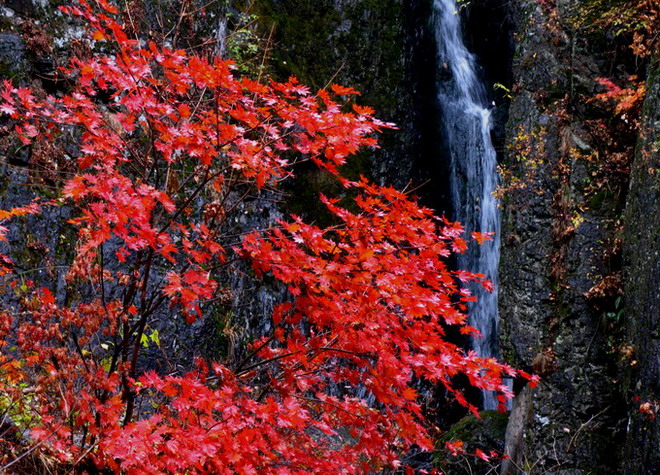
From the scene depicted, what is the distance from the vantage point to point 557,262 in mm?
6234

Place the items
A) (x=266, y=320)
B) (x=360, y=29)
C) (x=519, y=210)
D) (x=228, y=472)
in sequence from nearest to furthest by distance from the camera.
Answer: (x=228, y=472) → (x=519, y=210) → (x=266, y=320) → (x=360, y=29)

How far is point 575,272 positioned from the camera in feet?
19.6

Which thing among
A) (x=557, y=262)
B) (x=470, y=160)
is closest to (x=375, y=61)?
(x=470, y=160)

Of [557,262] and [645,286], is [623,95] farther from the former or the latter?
[645,286]

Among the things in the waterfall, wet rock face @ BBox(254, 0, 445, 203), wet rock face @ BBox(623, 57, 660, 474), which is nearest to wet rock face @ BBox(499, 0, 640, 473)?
wet rock face @ BBox(623, 57, 660, 474)

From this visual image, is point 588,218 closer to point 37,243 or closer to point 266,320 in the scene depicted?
point 266,320

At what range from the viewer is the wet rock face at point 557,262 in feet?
18.1

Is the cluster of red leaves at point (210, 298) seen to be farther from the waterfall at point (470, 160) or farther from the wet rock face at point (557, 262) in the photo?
the waterfall at point (470, 160)

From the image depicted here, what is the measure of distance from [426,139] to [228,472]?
9.33m

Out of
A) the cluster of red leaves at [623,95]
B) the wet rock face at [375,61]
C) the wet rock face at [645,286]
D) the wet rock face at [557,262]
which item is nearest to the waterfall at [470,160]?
the wet rock face at [375,61]

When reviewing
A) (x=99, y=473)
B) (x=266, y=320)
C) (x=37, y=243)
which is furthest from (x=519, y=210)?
(x=37, y=243)

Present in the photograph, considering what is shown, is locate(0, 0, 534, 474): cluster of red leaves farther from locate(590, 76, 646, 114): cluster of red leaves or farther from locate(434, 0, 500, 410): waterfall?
locate(434, 0, 500, 410): waterfall

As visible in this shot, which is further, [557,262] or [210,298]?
[557,262]

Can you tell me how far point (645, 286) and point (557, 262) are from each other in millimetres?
1868
